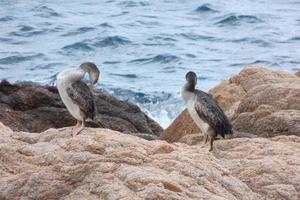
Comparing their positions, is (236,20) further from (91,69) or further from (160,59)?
(91,69)

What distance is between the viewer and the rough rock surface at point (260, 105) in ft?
34.1

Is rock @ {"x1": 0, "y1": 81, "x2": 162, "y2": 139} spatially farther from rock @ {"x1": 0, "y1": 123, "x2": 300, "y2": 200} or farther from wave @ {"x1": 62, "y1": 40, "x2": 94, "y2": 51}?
wave @ {"x1": 62, "y1": 40, "x2": 94, "y2": 51}

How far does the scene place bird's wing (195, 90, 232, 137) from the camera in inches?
376

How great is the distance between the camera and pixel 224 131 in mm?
9547

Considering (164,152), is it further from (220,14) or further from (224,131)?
(220,14)

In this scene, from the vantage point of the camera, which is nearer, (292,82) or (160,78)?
(292,82)

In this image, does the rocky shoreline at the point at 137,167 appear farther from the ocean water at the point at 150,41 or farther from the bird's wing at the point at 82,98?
the ocean water at the point at 150,41

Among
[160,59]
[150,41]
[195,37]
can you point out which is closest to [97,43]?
[150,41]

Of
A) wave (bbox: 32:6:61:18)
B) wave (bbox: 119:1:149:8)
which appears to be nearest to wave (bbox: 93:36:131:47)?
wave (bbox: 32:6:61:18)

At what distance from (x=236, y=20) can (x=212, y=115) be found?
78.6 feet

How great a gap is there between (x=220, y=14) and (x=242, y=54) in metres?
8.16

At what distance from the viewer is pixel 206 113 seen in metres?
9.64

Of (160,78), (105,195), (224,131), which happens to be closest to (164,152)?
(105,195)

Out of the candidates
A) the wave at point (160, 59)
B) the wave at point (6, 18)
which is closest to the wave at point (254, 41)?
the wave at point (160, 59)
